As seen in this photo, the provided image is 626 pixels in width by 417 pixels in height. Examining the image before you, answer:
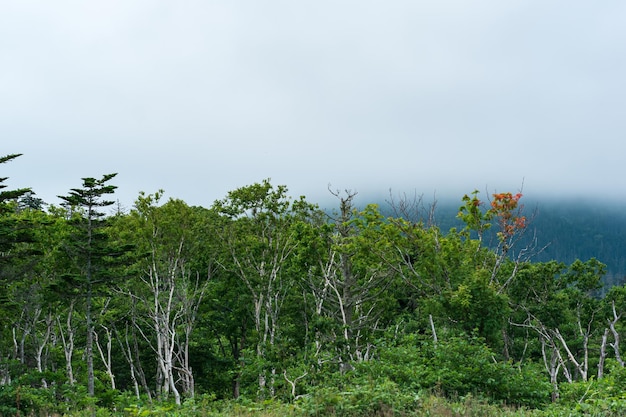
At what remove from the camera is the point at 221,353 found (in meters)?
33.6

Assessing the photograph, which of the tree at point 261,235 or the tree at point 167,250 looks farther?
the tree at point 261,235

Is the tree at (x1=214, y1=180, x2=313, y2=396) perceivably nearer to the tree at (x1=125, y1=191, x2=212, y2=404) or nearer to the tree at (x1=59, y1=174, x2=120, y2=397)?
the tree at (x1=125, y1=191, x2=212, y2=404)

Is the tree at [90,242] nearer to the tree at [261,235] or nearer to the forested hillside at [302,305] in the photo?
the forested hillside at [302,305]

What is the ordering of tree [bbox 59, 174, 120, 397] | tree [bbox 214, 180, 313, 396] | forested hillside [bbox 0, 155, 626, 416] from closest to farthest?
forested hillside [bbox 0, 155, 626, 416] < tree [bbox 59, 174, 120, 397] < tree [bbox 214, 180, 313, 396]

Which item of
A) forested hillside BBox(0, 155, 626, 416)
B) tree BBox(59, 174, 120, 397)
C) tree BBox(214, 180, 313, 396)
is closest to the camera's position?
forested hillside BBox(0, 155, 626, 416)

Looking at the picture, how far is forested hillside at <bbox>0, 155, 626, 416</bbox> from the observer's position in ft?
38.4

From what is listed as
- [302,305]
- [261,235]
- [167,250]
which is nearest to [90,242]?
[167,250]

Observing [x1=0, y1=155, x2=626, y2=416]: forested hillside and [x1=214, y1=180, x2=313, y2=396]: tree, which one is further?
[x1=214, y1=180, x2=313, y2=396]: tree

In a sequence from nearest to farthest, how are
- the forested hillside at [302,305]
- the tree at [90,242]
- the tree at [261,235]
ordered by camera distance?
the forested hillside at [302,305]
the tree at [90,242]
the tree at [261,235]

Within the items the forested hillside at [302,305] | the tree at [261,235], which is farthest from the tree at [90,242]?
the tree at [261,235]

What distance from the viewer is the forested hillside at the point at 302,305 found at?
11.7m

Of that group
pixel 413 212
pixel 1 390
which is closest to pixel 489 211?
pixel 413 212

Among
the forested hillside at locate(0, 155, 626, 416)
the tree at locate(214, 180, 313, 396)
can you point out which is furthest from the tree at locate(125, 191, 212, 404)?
the tree at locate(214, 180, 313, 396)

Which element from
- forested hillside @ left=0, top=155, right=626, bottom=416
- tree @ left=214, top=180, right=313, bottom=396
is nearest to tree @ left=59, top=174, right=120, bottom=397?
forested hillside @ left=0, top=155, right=626, bottom=416
